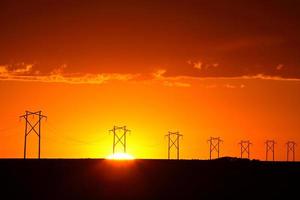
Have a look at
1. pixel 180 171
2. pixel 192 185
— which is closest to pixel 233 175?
pixel 180 171

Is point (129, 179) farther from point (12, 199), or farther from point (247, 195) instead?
point (12, 199)

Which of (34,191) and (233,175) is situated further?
(233,175)

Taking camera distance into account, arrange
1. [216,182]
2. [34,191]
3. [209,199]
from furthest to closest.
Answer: [216,182]
[34,191]
[209,199]

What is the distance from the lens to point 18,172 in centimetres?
8575

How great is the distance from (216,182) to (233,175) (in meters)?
15.1

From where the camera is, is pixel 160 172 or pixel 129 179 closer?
pixel 129 179

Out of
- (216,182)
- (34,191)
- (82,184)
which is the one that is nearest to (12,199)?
(34,191)

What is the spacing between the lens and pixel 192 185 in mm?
78375

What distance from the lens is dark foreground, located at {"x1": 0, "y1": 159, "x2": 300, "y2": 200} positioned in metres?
64.9

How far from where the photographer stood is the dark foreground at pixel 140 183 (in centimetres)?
6494

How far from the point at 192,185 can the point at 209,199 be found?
1690cm

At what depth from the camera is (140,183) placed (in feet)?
Answer: 268

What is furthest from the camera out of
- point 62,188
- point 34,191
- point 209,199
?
point 62,188

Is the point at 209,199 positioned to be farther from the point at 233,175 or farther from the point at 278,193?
the point at 233,175
